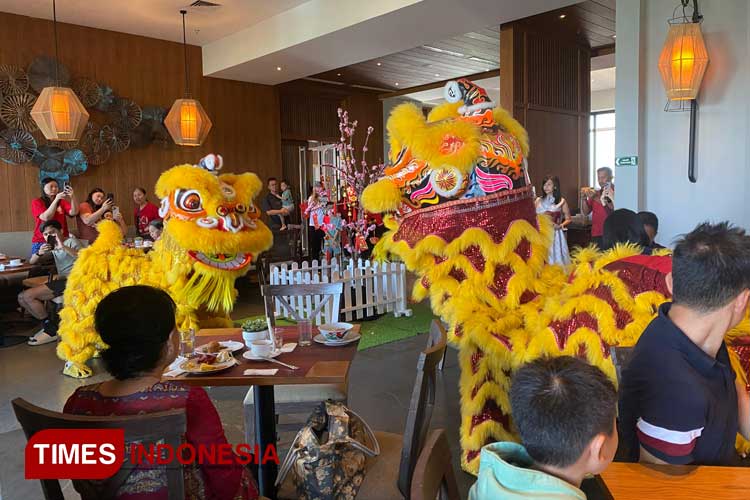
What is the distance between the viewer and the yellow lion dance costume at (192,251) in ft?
9.64

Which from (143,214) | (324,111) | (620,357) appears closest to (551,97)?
(324,111)

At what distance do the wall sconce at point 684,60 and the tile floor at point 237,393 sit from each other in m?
2.58

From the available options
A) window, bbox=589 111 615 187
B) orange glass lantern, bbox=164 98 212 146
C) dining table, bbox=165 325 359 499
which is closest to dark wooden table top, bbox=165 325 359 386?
dining table, bbox=165 325 359 499

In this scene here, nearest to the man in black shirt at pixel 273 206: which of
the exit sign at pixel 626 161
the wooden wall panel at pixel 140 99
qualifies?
the wooden wall panel at pixel 140 99

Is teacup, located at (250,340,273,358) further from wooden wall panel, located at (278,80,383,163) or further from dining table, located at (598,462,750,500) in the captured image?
wooden wall panel, located at (278,80,383,163)

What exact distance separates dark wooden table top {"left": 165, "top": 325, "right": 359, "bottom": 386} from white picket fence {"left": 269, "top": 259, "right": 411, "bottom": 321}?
283 centimetres

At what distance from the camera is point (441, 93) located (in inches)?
469

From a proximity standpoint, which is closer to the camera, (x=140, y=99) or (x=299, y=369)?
(x=299, y=369)

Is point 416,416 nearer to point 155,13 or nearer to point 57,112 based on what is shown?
point 57,112

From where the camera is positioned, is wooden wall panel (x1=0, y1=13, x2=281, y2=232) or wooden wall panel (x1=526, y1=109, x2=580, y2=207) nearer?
wooden wall panel (x1=0, y1=13, x2=281, y2=232)

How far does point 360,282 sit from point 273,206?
3566 millimetres

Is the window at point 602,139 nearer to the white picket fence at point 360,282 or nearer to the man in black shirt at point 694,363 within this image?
the white picket fence at point 360,282

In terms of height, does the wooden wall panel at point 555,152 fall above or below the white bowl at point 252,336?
above

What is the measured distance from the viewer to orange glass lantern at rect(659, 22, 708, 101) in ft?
12.5
